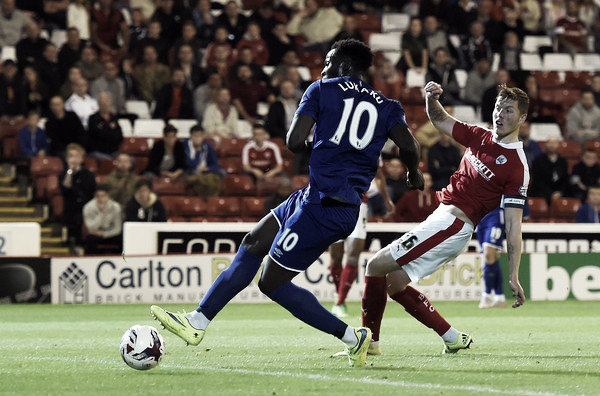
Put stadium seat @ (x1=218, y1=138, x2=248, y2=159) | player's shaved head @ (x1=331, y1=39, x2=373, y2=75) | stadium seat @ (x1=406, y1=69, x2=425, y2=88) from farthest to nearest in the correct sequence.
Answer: stadium seat @ (x1=406, y1=69, x2=425, y2=88), stadium seat @ (x1=218, y1=138, x2=248, y2=159), player's shaved head @ (x1=331, y1=39, x2=373, y2=75)

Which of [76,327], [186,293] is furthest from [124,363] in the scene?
[186,293]

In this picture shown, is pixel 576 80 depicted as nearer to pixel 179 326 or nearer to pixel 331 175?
pixel 331 175

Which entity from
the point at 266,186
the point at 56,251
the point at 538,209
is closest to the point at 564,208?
the point at 538,209

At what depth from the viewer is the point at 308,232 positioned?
7133 mm

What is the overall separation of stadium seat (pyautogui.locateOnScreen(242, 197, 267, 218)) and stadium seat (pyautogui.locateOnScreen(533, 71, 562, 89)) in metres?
7.21

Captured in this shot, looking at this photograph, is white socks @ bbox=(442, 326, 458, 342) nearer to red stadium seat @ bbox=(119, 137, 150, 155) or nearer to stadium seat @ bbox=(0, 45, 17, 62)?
red stadium seat @ bbox=(119, 137, 150, 155)

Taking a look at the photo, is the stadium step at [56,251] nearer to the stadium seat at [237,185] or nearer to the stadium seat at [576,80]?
the stadium seat at [237,185]

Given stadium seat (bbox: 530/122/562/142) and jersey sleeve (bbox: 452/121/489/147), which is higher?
jersey sleeve (bbox: 452/121/489/147)

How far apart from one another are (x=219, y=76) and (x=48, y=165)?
3544 millimetres

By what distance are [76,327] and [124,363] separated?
12.9 feet

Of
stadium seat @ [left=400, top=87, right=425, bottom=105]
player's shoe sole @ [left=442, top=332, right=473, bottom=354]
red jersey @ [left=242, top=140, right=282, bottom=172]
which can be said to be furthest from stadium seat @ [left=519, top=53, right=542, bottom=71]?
player's shoe sole @ [left=442, top=332, right=473, bottom=354]

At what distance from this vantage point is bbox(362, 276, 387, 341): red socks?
27.0 ft

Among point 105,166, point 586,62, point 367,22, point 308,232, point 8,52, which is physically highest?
point 367,22

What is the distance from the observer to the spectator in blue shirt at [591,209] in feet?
58.6
